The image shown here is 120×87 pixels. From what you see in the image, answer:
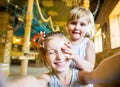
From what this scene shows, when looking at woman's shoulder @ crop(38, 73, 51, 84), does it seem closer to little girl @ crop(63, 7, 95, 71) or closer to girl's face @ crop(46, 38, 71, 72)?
girl's face @ crop(46, 38, 71, 72)

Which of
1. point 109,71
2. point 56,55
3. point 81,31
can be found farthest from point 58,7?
point 109,71

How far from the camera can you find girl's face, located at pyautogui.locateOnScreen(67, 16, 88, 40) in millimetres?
755

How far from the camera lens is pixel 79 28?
2.47 feet

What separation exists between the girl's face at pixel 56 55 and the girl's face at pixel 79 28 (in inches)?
8.3

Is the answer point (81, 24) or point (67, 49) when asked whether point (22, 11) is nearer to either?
point (81, 24)

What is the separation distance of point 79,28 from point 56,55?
0.83 ft

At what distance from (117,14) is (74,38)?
4093 millimetres

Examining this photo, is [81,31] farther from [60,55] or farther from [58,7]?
[58,7]

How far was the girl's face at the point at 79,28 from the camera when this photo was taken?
755mm

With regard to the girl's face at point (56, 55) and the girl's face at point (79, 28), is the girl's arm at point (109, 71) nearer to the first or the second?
the girl's face at point (56, 55)

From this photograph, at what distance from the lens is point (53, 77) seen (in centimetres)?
56

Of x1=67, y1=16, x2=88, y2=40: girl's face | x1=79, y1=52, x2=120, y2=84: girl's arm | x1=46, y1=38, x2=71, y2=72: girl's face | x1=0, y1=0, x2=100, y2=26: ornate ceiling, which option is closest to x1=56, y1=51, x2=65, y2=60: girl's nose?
x1=46, y1=38, x2=71, y2=72: girl's face

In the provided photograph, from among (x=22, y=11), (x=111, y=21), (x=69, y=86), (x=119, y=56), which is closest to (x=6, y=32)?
(x=22, y=11)

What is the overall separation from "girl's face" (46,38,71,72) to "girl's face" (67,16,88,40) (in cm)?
21
